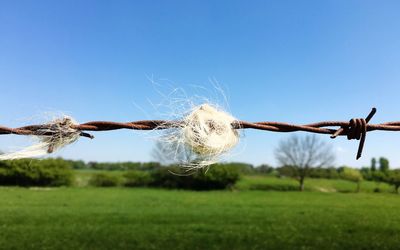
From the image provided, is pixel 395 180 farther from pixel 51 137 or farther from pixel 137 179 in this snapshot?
pixel 51 137

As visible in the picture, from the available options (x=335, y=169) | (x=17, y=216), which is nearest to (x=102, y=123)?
(x=17, y=216)

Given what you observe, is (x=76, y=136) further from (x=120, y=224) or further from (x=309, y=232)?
(x=120, y=224)

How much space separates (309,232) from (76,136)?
14920mm

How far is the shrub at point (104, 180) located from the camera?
56094mm

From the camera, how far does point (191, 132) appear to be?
1247mm

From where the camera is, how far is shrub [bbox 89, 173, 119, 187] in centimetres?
5609

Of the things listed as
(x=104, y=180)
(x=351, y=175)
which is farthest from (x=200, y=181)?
(x=351, y=175)

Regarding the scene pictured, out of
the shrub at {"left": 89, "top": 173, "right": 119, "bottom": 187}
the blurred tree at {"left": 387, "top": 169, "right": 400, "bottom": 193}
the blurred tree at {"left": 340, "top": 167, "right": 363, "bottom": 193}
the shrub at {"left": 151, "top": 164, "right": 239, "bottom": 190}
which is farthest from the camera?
the blurred tree at {"left": 340, "top": 167, "right": 363, "bottom": 193}

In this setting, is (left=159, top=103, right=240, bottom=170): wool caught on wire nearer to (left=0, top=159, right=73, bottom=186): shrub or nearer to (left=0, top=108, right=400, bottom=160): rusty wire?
(left=0, top=108, right=400, bottom=160): rusty wire

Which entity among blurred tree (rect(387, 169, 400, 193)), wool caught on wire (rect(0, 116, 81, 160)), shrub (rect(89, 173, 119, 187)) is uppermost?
wool caught on wire (rect(0, 116, 81, 160))

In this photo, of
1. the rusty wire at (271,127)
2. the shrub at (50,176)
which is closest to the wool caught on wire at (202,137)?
the rusty wire at (271,127)

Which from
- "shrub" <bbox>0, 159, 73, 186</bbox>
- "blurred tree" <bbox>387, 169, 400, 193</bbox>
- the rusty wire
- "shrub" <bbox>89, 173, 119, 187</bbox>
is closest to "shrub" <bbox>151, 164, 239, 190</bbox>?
"shrub" <bbox>89, 173, 119, 187</bbox>

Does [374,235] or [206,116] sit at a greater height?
[206,116]

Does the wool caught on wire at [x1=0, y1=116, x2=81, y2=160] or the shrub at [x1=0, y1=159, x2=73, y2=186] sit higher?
the wool caught on wire at [x1=0, y1=116, x2=81, y2=160]
